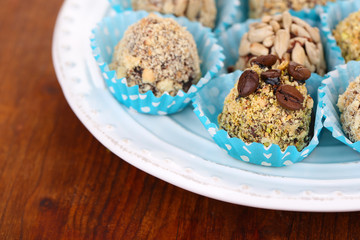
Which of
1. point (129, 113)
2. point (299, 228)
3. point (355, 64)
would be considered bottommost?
point (299, 228)

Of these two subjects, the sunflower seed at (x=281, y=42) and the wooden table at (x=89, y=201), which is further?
the sunflower seed at (x=281, y=42)

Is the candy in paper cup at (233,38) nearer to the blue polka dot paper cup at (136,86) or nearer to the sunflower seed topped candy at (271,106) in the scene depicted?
the blue polka dot paper cup at (136,86)

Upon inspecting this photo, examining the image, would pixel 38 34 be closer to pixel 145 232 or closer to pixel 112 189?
pixel 112 189

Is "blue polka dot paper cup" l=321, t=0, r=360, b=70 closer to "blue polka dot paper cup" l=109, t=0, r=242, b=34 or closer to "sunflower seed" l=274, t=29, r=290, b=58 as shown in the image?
"sunflower seed" l=274, t=29, r=290, b=58

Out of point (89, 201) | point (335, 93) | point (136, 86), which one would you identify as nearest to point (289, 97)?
point (335, 93)

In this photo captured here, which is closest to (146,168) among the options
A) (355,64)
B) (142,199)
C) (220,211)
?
(142,199)

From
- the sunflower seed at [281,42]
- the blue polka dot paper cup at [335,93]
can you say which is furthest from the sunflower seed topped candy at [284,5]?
the blue polka dot paper cup at [335,93]
